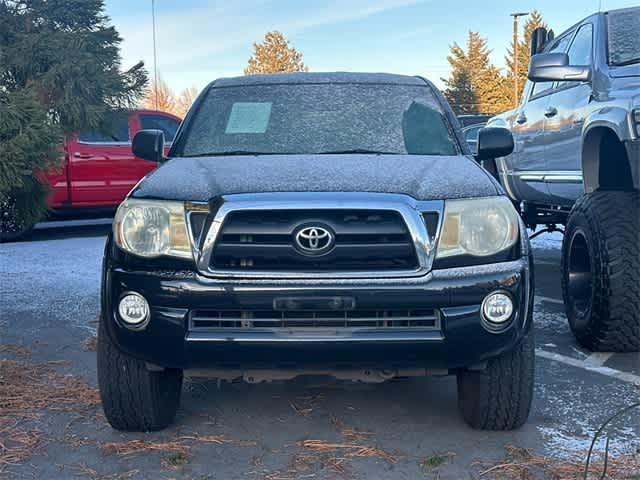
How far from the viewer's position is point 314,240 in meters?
2.91

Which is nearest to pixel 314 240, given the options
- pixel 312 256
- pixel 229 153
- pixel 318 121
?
pixel 312 256

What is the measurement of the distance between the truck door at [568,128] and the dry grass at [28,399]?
11.3ft

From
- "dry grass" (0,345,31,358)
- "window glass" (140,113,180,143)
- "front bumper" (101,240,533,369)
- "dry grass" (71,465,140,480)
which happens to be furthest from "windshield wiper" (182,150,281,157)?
"window glass" (140,113,180,143)

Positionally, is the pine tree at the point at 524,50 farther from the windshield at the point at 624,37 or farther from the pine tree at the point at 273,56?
the windshield at the point at 624,37

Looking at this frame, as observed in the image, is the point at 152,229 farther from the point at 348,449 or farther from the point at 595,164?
the point at 595,164

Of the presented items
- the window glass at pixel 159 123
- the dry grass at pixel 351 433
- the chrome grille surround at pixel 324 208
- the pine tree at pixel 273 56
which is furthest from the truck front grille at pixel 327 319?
the pine tree at pixel 273 56

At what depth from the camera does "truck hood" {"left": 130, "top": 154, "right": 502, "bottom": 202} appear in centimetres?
305

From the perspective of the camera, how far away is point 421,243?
291cm

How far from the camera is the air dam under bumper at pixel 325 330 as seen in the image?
2.87 meters

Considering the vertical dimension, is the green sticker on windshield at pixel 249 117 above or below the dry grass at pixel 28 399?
above

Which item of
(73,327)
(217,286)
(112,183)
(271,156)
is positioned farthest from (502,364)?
(112,183)

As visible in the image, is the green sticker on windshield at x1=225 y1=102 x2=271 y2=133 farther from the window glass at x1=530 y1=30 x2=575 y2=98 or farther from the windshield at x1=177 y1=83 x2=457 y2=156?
the window glass at x1=530 y1=30 x2=575 y2=98

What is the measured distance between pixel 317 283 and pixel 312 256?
0.11m

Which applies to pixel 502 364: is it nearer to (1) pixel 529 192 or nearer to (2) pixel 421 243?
(2) pixel 421 243
